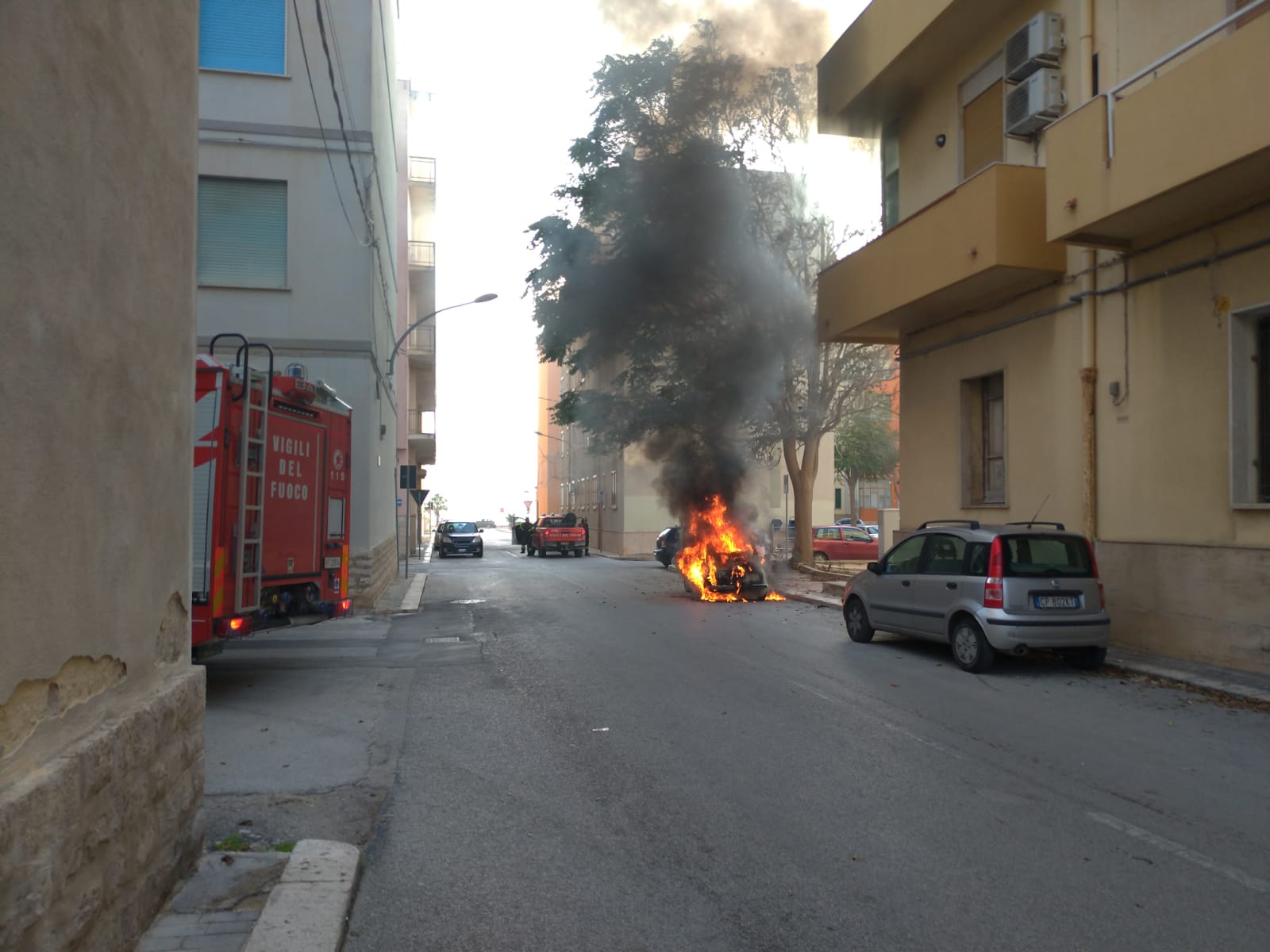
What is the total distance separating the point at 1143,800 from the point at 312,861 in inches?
170

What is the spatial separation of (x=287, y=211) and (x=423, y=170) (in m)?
23.7

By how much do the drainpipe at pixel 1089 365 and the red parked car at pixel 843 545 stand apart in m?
Answer: 18.2

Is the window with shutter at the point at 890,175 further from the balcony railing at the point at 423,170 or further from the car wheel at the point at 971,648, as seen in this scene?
the balcony railing at the point at 423,170

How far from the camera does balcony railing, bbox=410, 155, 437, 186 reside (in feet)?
124

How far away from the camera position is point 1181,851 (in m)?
4.61

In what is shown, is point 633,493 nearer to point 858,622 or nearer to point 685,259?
point 685,259

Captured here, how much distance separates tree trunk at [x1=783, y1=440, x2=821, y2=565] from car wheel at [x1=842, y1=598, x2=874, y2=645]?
12.7 m

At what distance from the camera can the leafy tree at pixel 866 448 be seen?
38062 mm

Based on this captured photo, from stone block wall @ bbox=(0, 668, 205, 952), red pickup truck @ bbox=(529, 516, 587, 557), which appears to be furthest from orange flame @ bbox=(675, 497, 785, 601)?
red pickup truck @ bbox=(529, 516, 587, 557)

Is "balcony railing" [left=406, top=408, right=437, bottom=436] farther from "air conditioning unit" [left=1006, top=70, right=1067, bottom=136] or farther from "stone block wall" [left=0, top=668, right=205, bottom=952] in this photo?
"stone block wall" [left=0, top=668, right=205, bottom=952]

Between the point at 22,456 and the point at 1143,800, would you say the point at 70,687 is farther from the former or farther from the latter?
the point at 1143,800

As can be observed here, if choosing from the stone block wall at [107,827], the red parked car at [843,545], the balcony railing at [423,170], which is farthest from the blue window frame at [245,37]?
the balcony railing at [423,170]

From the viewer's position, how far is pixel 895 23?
13.9 meters

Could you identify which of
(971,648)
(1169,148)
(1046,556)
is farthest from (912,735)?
(1169,148)
